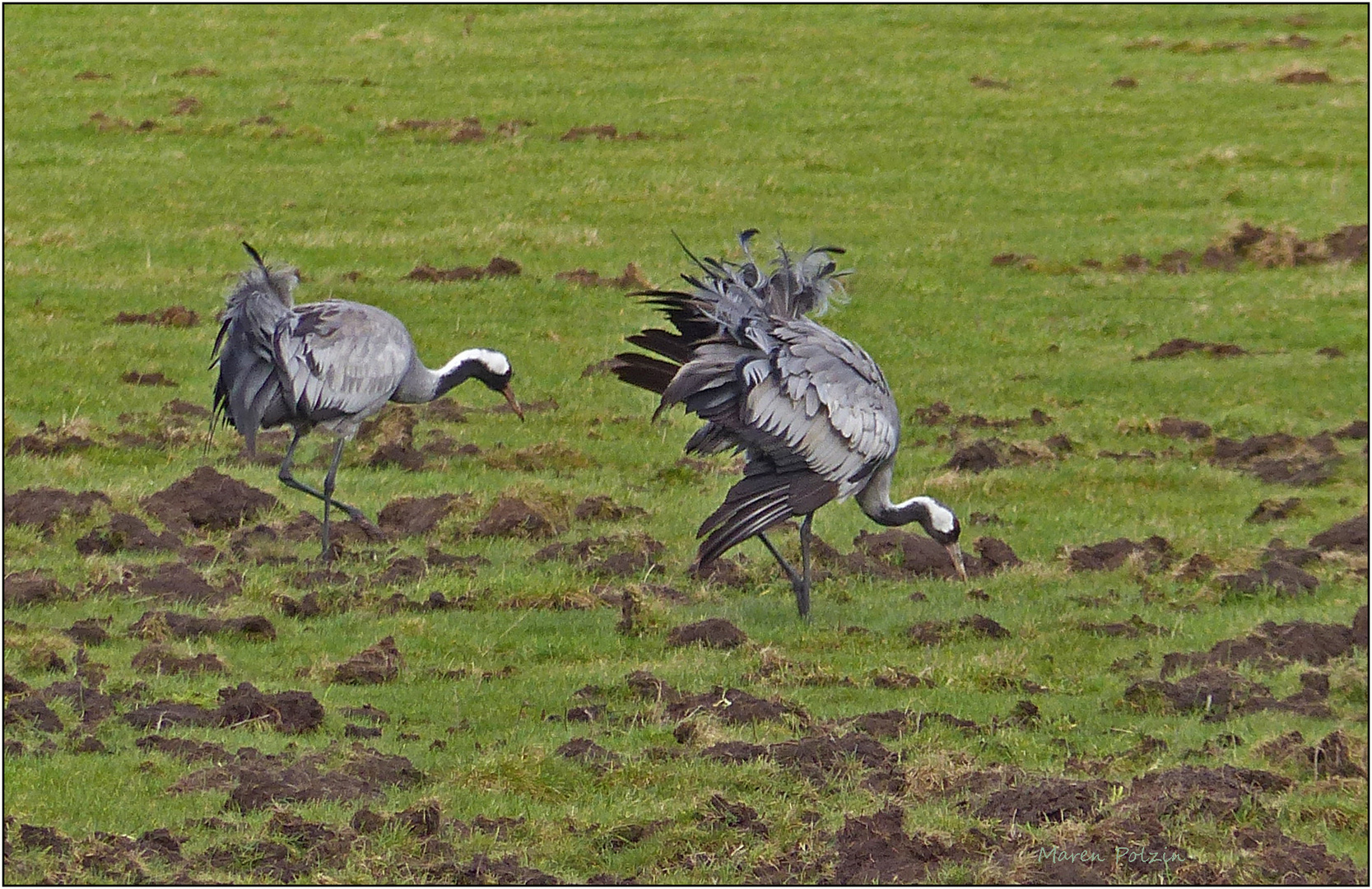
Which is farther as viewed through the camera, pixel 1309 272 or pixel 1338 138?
pixel 1338 138

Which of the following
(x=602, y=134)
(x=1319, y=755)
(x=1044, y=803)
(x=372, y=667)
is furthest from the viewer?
(x=602, y=134)

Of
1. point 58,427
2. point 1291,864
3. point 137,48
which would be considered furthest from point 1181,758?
point 137,48

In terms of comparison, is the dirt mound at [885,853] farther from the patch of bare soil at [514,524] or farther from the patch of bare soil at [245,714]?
the patch of bare soil at [514,524]

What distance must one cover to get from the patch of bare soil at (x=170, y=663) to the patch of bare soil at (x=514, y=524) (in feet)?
11.3

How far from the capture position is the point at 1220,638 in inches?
482

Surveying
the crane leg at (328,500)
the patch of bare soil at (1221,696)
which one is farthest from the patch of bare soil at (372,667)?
the patch of bare soil at (1221,696)

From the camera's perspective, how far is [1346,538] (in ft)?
46.6

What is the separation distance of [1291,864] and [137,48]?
27823mm

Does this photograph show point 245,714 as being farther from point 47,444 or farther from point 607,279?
point 607,279

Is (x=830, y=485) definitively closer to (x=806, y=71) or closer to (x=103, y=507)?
(x=103, y=507)

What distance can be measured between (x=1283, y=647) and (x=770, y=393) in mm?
3585

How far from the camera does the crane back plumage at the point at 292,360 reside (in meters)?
14.1

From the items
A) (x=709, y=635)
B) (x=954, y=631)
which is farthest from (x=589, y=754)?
(x=954, y=631)

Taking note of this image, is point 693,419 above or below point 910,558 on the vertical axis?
below
